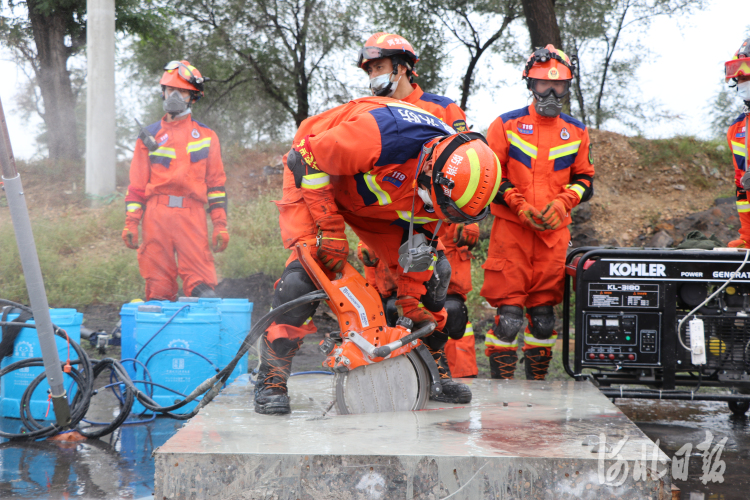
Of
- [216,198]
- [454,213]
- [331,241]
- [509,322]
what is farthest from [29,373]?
[509,322]

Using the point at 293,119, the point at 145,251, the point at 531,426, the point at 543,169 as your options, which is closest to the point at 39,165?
the point at 293,119

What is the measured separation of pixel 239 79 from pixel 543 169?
12016 mm

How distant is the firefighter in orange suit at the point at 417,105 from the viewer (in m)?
3.87

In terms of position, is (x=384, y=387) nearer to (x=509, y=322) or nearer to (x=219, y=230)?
(x=509, y=322)

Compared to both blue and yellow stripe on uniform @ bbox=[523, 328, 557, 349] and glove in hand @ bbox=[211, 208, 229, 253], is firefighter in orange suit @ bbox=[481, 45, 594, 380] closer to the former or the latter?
blue and yellow stripe on uniform @ bbox=[523, 328, 557, 349]

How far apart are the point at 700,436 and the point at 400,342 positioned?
2156 mm

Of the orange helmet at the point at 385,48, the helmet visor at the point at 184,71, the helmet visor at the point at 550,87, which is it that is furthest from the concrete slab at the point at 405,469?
the helmet visor at the point at 184,71

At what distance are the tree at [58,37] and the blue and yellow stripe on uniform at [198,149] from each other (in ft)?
29.4

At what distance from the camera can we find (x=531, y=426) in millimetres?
2656

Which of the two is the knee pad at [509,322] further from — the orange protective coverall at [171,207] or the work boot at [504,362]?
the orange protective coverall at [171,207]

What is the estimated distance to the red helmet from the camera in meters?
4.21

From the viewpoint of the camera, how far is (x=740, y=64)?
14.1 feet

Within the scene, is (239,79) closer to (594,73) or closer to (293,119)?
(293,119)

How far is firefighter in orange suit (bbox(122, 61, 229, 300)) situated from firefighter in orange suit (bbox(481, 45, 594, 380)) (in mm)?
2607
